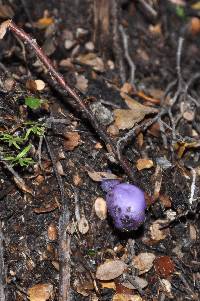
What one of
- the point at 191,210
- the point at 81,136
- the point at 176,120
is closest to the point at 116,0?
the point at 176,120

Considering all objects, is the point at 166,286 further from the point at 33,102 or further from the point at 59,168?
the point at 33,102

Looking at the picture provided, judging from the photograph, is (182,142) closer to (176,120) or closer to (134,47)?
(176,120)

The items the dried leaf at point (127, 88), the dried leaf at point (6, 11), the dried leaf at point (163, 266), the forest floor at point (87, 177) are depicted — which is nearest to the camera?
the forest floor at point (87, 177)

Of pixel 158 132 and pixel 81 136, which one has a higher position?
pixel 81 136

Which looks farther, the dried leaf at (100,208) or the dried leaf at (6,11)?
the dried leaf at (6,11)

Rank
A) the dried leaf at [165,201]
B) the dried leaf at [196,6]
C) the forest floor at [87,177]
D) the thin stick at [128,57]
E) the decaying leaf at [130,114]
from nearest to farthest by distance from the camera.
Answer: the forest floor at [87,177] < the dried leaf at [165,201] < the decaying leaf at [130,114] < the thin stick at [128,57] < the dried leaf at [196,6]

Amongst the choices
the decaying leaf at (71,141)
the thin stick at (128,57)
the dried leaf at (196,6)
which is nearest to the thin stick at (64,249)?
the decaying leaf at (71,141)

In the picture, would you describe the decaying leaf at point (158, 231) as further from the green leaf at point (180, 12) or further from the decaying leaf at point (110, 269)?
the green leaf at point (180, 12)
